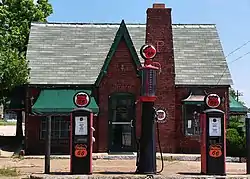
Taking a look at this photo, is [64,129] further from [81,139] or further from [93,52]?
[81,139]

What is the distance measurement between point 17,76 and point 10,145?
664 cm

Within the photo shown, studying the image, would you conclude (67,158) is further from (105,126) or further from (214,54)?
(214,54)

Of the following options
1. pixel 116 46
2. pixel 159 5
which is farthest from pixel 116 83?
pixel 159 5

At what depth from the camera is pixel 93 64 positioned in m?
24.5

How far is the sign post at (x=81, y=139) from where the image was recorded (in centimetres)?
1366

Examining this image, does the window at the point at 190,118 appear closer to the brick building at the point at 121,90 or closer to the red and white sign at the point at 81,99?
the brick building at the point at 121,90

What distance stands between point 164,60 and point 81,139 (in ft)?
34.2

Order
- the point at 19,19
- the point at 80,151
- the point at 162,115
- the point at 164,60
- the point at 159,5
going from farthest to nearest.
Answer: the point at 19,19, the point at 159,5, the point at 164,60, the point at 162,115, the point at 80,151

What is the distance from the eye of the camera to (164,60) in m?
23.5

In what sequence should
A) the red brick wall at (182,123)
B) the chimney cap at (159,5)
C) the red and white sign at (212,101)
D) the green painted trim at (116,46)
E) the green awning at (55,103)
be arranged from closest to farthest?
the red and white sign at (212,101) → the green awning at (55,103) → the green painted trim at (116,46) → the red brick wall at (182,123) → the chimney cap at (159,5)

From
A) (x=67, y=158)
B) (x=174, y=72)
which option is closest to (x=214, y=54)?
(x=174, y=72)

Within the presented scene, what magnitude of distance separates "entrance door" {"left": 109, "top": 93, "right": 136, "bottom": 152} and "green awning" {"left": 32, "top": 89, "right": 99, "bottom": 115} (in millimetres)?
1008

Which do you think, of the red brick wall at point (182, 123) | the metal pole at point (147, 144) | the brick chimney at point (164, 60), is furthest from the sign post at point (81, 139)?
the red brick wall at point (182, 123)

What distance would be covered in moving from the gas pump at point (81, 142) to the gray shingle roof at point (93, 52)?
32.0 ft
